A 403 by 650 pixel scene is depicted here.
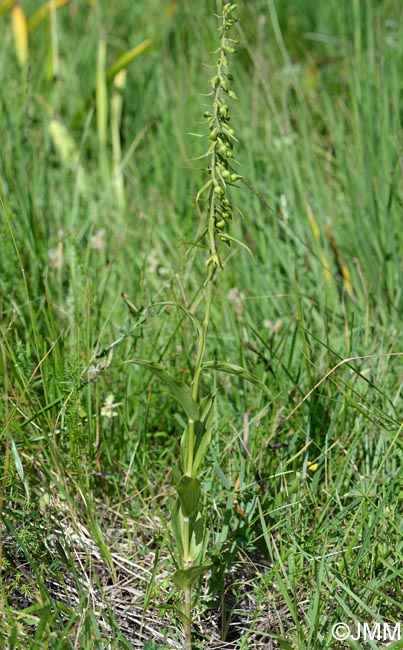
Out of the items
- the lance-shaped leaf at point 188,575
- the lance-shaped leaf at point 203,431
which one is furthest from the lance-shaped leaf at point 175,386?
the lance-shaped leaf at point 188,575

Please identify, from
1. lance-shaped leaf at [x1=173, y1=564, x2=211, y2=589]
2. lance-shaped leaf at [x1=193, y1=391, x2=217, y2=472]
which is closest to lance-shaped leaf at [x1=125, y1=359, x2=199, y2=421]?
lance-shaped leaf at [x1=193, y1=391, x2=217, y2=472]

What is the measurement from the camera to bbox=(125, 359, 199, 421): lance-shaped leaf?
1.18 metres

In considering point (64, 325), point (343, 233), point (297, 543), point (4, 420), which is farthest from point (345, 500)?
point (343, 233)

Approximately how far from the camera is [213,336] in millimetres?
2008

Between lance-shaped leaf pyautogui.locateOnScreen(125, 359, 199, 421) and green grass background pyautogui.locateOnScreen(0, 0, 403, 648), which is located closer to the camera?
lance-shaped leaf pyautogui.locateOnScreen(125, 359, 199, 421)

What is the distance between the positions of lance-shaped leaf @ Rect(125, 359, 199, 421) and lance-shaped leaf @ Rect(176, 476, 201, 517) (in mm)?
103


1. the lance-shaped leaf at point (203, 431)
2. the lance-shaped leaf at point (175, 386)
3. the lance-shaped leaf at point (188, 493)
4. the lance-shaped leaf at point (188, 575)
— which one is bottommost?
the lance-shaped leaf at point (188, 575)

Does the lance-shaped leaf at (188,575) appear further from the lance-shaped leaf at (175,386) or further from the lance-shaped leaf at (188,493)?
the lance-shaped leaf at (175,386)

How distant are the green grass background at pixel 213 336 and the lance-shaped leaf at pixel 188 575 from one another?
14 centimetres

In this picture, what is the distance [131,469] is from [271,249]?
1027 mm

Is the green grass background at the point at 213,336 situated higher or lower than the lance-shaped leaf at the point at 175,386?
lower

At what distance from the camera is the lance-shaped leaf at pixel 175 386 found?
3.89 ft

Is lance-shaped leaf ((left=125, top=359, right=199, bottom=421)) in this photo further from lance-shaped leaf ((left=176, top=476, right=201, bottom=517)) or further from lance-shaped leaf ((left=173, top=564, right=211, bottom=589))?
Result: lance-shaped leaf ((left=173, top=564, right=211, bottom=589))

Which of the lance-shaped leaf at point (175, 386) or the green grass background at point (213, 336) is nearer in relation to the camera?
the lance-shaped leaf at point (175, 386)
